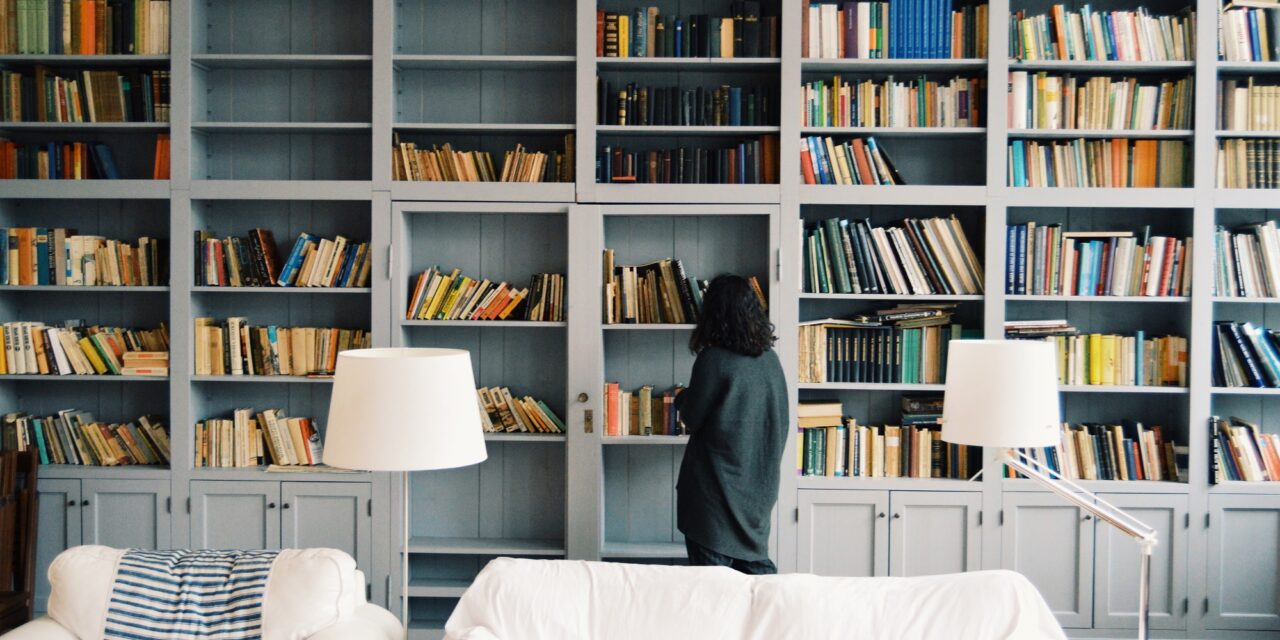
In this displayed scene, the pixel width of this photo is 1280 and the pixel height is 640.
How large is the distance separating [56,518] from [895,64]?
425cm

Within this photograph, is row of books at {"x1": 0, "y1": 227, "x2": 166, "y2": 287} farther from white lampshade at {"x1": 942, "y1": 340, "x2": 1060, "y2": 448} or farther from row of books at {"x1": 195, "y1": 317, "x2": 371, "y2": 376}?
white lampshade at {"x1": 942, "y1": 340, "x2": 1060, "y2": 448}

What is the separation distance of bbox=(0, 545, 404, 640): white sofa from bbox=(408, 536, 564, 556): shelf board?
4.55 ft

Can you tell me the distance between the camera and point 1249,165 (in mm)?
3869

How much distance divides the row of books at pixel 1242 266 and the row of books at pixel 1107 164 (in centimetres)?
33

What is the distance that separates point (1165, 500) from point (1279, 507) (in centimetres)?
48

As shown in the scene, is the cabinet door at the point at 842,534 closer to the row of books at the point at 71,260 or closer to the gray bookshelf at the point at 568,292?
the gray bookshelf at the point at 568,292

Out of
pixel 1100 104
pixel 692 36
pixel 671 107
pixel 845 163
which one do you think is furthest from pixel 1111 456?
pixel 692 36

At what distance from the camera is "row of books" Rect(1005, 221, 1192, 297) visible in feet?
12.7

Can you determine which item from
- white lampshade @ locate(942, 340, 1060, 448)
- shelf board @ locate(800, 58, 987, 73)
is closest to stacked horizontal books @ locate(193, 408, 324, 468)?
shelf board @ locate(800, 58, 987, 73)

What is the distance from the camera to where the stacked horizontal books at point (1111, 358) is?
12.8ft

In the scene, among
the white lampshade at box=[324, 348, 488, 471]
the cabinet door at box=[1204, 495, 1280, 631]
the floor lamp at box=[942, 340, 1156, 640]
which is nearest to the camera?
the white lampshade at box=[324, 348, 488, 471]

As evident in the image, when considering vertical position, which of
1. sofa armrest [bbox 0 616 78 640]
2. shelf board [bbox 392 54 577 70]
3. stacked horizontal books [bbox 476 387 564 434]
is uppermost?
shelf board [bbox 392 54 577 70]

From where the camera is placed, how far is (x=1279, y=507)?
3.79 m

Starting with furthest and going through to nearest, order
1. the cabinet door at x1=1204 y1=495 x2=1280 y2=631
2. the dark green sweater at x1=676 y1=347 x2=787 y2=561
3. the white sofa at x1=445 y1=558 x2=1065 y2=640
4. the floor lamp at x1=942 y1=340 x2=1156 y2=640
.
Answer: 1. the cabinet door at x1=1204 y1=495 x2=1280 y2=631
2. the dark green sweater at x1=676 y1=347 x2=787 y2=561
3. the white sofa at x1=445 y1=558 x2=1065 y2=640
4. the floor lamp at x1=942 y1=340 x2=1156 y2=640
